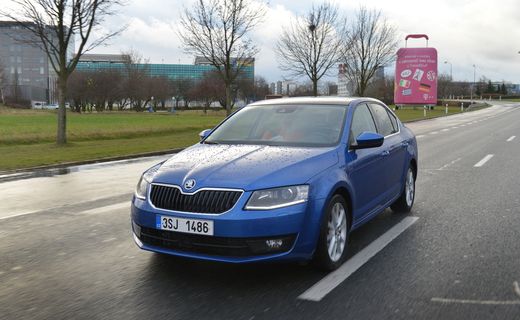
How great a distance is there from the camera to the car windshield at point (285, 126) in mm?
5059

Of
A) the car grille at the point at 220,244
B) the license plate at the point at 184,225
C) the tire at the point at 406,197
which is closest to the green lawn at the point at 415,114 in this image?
the tire at the point at 406,197

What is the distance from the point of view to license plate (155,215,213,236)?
391 centimetres

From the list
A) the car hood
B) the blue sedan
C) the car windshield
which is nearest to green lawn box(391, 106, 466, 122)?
the car windshield

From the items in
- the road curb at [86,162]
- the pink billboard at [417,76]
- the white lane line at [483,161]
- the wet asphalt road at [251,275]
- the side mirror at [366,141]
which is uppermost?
the pink billboard at [417,76]

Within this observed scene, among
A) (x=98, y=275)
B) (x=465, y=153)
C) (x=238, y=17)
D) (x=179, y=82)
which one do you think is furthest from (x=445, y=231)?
(x=179, y=82)

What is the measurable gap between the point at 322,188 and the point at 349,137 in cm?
105

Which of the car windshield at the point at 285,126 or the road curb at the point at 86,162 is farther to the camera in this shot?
the road curb at the point at 86,162

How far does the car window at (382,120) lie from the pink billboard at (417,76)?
5332cm

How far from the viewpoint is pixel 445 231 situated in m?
5.87

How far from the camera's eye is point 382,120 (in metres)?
6.35

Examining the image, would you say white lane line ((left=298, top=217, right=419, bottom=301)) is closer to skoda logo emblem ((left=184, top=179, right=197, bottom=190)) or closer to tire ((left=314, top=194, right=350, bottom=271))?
tire ((left=314, top=194, right=350, bottom=271))

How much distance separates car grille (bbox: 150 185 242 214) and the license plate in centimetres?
8

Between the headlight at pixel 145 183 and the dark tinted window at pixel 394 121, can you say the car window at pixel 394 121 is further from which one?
the headlight at pixel 145 183

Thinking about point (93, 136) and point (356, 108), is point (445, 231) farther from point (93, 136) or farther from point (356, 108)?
point (93, 136)
